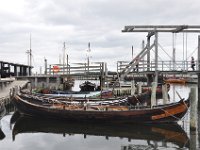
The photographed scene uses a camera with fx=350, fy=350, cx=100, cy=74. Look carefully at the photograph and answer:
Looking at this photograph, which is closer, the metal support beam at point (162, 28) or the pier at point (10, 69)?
the metal support beam at point (162, 28)

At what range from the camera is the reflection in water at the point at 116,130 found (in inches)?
763

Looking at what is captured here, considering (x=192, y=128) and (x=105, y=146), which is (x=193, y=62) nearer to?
(x=192, y=128)

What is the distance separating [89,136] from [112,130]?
197cm

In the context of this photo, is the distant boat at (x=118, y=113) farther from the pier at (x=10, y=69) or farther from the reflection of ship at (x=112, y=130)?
the pier at (x=10, y=69)

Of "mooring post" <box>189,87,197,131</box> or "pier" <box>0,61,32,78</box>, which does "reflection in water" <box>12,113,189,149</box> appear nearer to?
"mooring post" <box>189,87,197,131</box>

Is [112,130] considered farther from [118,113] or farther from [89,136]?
[89,136]

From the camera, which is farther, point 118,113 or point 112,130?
point 118,113

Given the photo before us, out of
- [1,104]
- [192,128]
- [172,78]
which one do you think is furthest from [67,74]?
[172,78]

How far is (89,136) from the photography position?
20.6 meters

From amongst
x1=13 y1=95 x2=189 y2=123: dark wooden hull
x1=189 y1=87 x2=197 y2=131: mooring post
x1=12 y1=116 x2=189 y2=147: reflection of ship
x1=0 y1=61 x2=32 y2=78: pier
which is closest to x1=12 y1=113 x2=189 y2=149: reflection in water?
x1=12 y1=116 x2=189 y2=147: reflection of ship

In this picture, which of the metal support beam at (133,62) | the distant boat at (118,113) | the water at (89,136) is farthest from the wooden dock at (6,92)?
the metal support beam at (133,62)

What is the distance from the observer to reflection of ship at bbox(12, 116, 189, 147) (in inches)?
784

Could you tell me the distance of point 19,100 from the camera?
2680cm

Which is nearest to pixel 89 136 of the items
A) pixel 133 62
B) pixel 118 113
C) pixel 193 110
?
pixel 118 113
